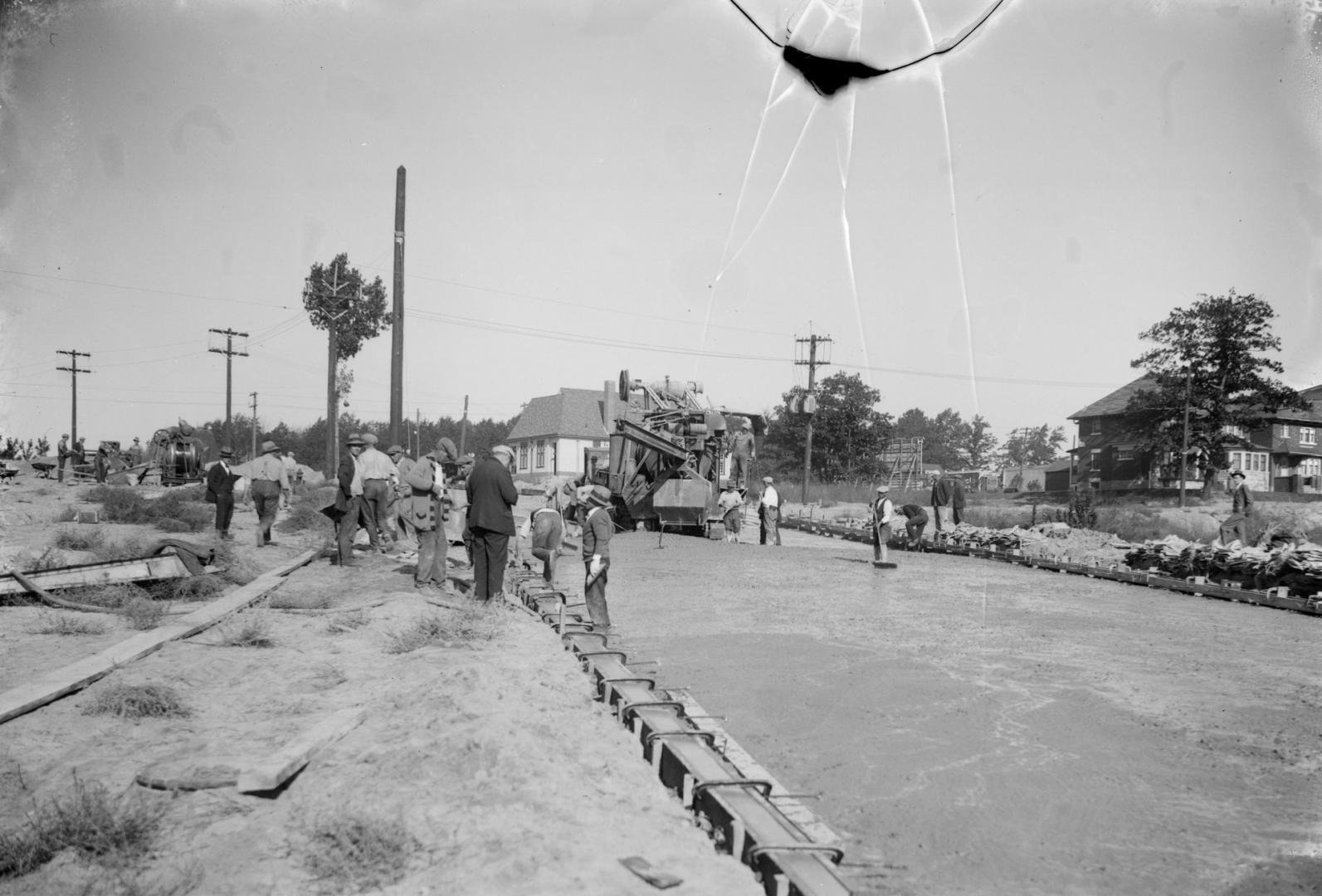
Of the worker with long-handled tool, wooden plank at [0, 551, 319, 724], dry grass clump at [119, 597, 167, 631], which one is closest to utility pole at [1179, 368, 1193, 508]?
the worker with long-handled tool

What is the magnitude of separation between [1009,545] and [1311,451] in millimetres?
45539

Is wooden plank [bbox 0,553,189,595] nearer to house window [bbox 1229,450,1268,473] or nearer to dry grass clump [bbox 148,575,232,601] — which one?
dry grass clump [bbox 148,575,232,601]

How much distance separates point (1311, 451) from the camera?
180ft

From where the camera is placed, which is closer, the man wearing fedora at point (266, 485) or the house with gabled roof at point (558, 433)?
the man wearing fedora at point (266, 485)

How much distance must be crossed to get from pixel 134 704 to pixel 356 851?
2572mm

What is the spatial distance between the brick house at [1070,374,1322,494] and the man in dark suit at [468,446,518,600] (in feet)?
150

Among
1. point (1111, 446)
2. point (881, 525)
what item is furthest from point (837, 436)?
point (881, 525)

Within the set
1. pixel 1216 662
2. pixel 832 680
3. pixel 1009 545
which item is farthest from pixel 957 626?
pixel 1009 545

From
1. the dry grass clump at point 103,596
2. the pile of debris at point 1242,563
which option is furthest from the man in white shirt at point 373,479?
the pile of debris at point 1242,563

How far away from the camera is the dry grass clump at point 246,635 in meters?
7.32

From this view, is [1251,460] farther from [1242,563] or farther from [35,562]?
[35,562]

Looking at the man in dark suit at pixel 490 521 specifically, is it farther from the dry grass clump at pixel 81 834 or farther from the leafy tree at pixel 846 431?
the leafy tree at pixel 846 431

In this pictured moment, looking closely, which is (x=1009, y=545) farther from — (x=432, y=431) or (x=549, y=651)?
(x=432, y=431)

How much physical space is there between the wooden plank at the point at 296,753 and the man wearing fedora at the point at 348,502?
22.0 ft
